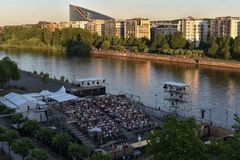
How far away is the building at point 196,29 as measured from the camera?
58.9 metres

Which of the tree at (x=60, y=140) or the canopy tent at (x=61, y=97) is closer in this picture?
the tree at (x=60, y=140)

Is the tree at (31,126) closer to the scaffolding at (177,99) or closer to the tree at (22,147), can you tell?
the tree at (22,147)

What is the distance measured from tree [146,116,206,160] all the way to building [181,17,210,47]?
50557 mm

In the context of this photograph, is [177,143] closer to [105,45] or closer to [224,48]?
[224,48]

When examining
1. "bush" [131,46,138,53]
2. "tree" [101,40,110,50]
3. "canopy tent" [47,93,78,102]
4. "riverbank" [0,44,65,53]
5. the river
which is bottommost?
the river

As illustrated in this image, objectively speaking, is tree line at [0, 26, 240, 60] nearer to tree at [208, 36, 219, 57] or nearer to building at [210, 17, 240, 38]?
tree at [208, 36, 219, 57]

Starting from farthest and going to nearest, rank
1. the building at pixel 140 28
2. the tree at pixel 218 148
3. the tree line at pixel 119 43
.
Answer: the building at pixel 140 28, the tree line at pixel 119 43, the tree at pixel 218 148

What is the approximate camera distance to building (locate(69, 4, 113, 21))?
4102 inches

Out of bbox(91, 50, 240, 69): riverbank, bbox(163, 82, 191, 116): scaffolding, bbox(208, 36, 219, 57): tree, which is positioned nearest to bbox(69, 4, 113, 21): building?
Answer: bbox(91, 50, 240, 69): riverbank

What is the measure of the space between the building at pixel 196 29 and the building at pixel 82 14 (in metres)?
46.9

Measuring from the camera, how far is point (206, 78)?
32.0 meters

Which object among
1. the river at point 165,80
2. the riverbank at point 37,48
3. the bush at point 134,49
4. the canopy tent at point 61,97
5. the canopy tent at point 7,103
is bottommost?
the river at point 165,80

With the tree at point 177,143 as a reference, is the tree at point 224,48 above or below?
above

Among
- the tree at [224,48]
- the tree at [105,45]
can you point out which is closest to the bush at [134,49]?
the tree at [105,45]
